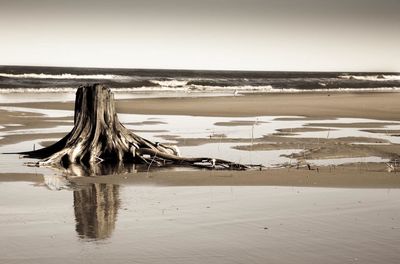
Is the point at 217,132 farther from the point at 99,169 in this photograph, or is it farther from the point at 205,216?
the point at 205,216

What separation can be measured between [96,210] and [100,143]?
13.1 feet

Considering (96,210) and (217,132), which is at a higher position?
(96,210)

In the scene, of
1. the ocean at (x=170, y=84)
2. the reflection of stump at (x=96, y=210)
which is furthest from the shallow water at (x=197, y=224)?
the ocean at (x=170, y=84)

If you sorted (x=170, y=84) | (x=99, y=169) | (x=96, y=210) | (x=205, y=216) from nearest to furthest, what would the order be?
(x=205, y=216) → (x=96, y=210) → (x=99, y=169) → (x=170, y=84)

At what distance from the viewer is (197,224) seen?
6.15 metres

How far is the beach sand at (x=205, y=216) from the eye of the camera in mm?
5215

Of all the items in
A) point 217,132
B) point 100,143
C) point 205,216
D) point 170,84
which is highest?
point 100,143

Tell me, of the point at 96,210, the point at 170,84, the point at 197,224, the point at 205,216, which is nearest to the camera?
the point at 197,224

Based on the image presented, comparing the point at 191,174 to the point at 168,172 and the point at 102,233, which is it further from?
the point at 102,233

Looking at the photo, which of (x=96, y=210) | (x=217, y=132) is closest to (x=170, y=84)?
(x=217, y=132)

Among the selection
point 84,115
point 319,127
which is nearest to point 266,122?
point 319,127

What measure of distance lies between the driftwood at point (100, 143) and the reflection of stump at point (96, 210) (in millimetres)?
2039

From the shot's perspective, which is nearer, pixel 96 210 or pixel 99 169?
pixel 96 210

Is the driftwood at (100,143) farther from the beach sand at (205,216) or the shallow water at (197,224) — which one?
the shallow water at (197,224)
